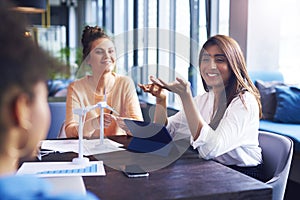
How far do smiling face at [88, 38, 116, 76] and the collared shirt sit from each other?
2.40 ft

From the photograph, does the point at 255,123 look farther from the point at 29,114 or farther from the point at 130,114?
the point at 29,114

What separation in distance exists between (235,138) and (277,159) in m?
0.21

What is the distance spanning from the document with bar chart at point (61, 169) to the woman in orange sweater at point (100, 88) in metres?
0.59

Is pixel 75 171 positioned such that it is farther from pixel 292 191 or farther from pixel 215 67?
pixel 292 191

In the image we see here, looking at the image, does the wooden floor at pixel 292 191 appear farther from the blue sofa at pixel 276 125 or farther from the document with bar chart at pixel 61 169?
the document with bar chart at pixel 61 169

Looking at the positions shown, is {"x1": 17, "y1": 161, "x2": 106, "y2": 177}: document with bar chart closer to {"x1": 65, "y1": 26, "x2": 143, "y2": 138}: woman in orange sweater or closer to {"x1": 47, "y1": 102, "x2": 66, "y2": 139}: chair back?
{"x1": 65, "y1": 26, "x2": 143, "y2": 138}: woman in orange sweater

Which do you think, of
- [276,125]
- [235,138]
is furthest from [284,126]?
[235,138]

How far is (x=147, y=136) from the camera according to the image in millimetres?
1781

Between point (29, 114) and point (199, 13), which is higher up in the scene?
point (199, 13)

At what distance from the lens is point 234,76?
1826 millimetres

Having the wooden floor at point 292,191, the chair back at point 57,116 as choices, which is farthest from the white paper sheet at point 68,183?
the chair back at point 57,116

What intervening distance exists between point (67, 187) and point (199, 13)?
307 centimetres

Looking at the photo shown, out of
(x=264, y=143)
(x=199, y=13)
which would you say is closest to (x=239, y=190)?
(x=264, y=143)

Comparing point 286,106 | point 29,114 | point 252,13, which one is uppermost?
point 252,13
